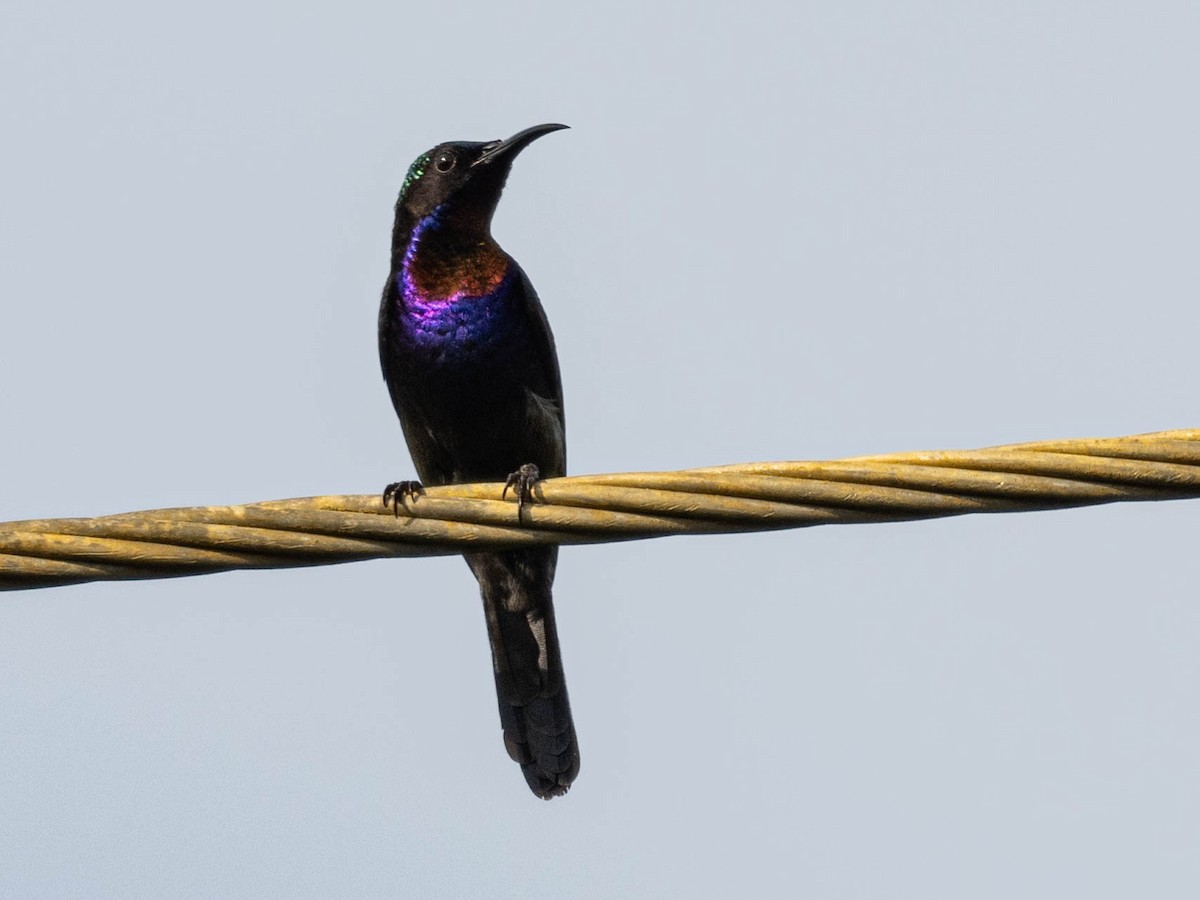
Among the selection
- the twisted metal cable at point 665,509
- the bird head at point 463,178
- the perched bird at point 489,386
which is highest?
the bird head at point 463,178

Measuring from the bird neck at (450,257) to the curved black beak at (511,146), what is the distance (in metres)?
0.22

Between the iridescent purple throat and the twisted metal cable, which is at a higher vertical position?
the iridescent purple throat

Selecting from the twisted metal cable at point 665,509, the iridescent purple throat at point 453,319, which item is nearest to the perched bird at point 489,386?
the iridescent purple throat at point 453,319

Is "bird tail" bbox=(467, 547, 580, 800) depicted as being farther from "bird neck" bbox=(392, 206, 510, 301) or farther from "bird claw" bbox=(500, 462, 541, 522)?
"bird claw" bbox=(500, 462, 541, 522)

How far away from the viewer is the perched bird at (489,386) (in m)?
7.05

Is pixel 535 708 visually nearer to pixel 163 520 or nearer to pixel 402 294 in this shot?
pixel 402 294

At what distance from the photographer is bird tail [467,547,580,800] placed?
7098mm

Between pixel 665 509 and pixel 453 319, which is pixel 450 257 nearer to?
A: pixel 453 319

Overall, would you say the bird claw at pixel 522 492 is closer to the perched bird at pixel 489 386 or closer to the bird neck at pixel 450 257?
the perched bird at pixel 489 386

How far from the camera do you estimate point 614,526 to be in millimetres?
3916

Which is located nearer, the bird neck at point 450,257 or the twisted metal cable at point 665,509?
the twisted metal cable at point 665,509

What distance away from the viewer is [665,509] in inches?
153

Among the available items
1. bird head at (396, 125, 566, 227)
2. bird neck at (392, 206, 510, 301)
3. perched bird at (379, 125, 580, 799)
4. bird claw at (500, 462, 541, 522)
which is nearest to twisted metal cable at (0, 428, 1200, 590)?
bird claw at (500, 462, 541, 522)

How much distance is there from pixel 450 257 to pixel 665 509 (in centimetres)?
353
